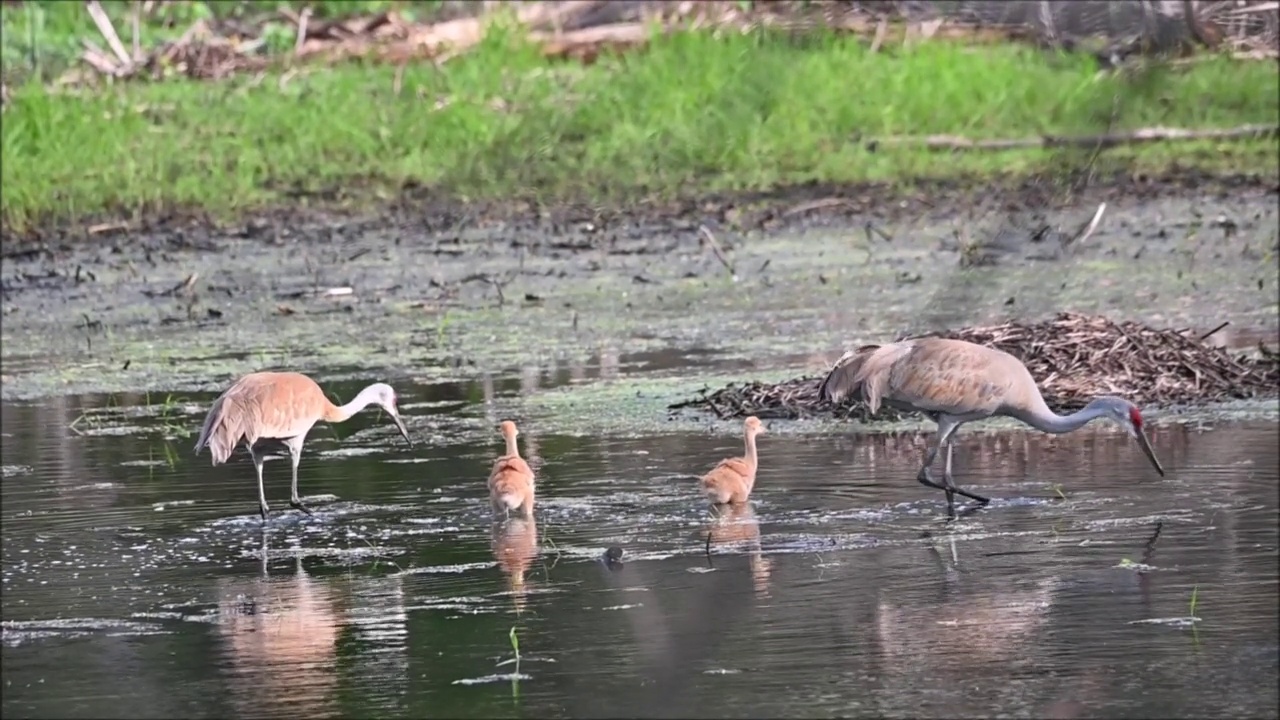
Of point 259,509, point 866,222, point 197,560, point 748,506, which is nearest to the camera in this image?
point 197,560

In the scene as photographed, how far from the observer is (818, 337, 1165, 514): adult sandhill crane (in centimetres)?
802

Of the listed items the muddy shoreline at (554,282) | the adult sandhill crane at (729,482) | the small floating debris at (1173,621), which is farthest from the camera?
the muddy shoreline at (554,282)

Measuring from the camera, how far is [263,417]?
8.09 m

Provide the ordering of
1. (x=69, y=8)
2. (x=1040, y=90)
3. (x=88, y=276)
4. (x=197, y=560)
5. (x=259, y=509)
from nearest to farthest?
1. (x=1040, y=90)
2. (x=197, y=560)
3. (x=259, y=509)
4. (x=88, y=276)
5. (x=69, y=8)

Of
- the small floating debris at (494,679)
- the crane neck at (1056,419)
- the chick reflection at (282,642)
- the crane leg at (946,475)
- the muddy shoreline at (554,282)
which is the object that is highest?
the muddy shoreline at (554,282)

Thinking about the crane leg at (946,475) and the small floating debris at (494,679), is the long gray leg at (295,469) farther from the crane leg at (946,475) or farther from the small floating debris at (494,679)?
the small floating debris at (494,679)

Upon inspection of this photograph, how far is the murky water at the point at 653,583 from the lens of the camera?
518 centimetres

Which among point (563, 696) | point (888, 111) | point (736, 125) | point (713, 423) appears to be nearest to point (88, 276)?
point (888, 111)

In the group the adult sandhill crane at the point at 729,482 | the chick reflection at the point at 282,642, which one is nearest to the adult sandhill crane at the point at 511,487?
the adult sandhill crane at the point at 729,482

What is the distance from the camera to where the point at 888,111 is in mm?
14883

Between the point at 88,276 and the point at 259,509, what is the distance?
6625 millimetres

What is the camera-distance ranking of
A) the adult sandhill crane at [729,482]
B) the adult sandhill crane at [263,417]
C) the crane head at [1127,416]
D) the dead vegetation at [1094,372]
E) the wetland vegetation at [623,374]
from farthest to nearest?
the dead vegetation at [1094,372] < the adult sandhill crane at [263,417] < the crane head at [1127,416] < the adult sandhill crane at [729,482] < the wetland vegetation at [623,374]

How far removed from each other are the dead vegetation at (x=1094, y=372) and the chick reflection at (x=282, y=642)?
9.75 ft

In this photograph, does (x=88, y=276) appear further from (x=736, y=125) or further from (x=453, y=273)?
(x=736, y=125)
